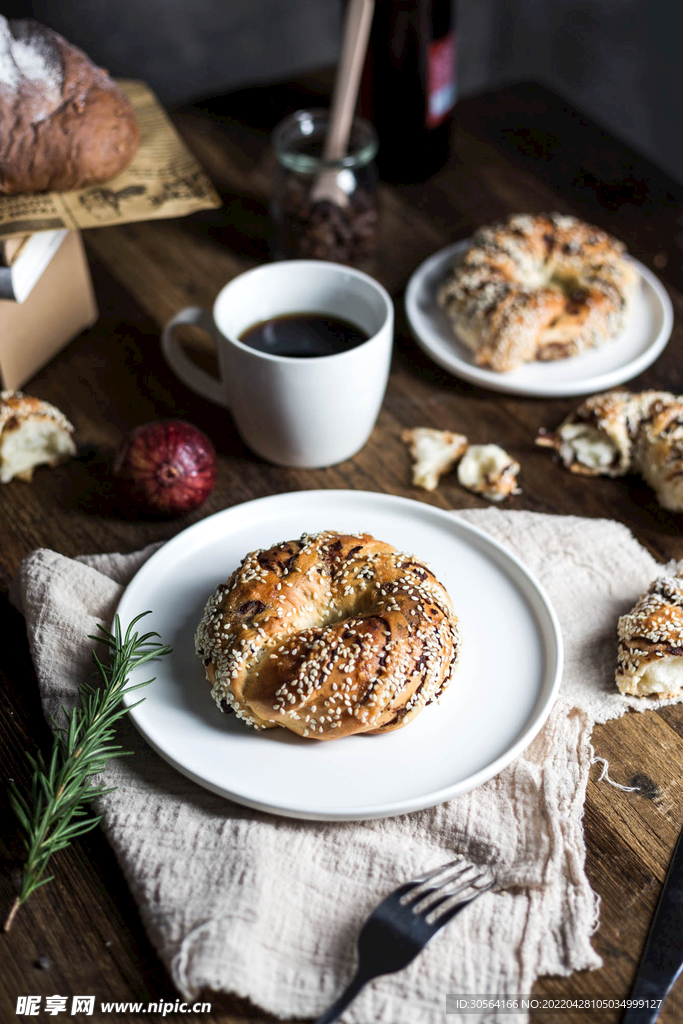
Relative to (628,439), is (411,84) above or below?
above

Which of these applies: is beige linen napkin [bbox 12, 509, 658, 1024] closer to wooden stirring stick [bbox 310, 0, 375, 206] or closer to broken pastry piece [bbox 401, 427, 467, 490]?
broken pastry piece [bbox 401, 427, 467, 490]

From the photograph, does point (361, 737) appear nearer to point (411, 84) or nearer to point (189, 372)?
point (189, 372)

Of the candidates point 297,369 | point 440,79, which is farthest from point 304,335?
point 440,79

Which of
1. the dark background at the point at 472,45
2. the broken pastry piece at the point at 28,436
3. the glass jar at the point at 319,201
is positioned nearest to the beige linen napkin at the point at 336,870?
the broken pastry piece at the point at 28,436

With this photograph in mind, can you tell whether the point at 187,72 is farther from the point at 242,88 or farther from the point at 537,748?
the point at 537,748

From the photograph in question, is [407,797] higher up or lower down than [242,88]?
lower down

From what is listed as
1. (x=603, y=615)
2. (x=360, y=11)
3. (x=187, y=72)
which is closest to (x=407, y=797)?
(x=603, y=615)
